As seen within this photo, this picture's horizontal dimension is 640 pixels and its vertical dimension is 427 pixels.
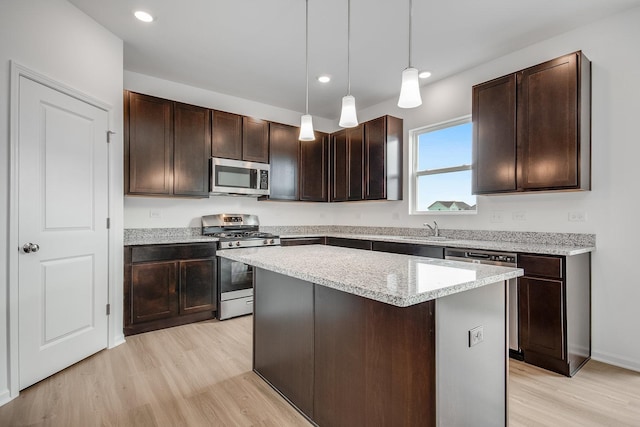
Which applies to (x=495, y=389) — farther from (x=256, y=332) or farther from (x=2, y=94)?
(x=2, y=94)

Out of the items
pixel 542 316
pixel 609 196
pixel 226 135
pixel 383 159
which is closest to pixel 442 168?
pixel 383 159

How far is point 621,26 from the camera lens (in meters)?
2.59

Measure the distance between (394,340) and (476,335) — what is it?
39 centimetres

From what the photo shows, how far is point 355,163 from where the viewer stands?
4621 millimetres

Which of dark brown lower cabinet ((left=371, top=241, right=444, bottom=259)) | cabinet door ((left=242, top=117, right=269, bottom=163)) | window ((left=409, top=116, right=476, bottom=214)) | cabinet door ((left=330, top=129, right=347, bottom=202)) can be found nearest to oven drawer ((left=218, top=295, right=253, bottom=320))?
dark brown lower cabinet ((left=371, top=241, right=444, bottom=259))

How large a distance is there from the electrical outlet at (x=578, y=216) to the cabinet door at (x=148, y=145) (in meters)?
3.96

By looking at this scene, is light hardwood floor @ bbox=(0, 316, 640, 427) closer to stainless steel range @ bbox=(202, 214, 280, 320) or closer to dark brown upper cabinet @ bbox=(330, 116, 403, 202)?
stainless steel range @ bbox=(202, 214, 280, 320)

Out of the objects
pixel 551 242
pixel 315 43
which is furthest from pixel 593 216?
pixel 315 43

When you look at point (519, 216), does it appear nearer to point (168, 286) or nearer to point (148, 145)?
point (168, 286)

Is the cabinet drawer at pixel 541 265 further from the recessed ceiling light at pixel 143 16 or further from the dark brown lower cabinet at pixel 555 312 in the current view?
the recessed ceiling light at pixel 143 16

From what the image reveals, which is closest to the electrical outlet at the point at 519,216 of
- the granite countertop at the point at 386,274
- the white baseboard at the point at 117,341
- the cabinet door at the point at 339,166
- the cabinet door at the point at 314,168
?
the granite countertop at the point at 386,274

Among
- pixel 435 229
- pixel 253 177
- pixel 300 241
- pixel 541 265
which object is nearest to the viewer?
pixel 541 265

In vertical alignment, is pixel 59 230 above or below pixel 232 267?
above

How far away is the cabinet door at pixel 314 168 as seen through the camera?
4770mm
